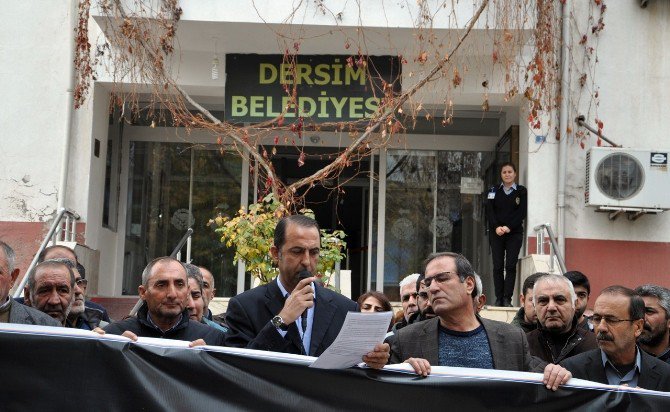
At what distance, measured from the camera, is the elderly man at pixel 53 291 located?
6738 mm

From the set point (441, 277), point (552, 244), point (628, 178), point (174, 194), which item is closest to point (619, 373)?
point (441, 277)

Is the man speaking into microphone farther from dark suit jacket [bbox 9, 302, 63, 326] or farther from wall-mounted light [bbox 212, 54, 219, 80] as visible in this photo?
wall-mounted light [bbox 212, 54, 219, 80]

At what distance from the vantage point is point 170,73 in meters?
14.6

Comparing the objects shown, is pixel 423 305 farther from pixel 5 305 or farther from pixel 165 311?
pixel 5 305

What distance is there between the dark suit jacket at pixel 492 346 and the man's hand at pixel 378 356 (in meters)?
0.62

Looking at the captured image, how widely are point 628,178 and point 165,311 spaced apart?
9.52 meters

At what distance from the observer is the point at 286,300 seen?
208 inches

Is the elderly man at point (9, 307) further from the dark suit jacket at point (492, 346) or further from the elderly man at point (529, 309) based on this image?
the elderly man at point (529, 309)

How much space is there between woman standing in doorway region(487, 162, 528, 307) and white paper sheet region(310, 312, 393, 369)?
9466 mm

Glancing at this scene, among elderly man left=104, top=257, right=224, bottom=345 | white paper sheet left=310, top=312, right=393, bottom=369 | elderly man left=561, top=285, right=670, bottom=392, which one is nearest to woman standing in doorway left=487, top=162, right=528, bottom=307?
elderly man left=561, top=285, right=670, bottom=392

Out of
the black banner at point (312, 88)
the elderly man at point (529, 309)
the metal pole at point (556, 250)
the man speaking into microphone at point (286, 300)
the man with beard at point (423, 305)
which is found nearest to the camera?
the man speaking into microphone at point (286, 300)

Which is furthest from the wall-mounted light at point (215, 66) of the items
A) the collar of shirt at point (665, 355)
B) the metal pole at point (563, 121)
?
the collar of shirt at point (665, 355)

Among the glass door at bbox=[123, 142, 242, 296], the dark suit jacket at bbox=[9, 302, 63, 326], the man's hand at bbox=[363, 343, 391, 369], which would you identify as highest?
the glass door at bbox=[123, 142, 242, 296]

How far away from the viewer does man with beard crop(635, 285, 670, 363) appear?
713 centimetres
